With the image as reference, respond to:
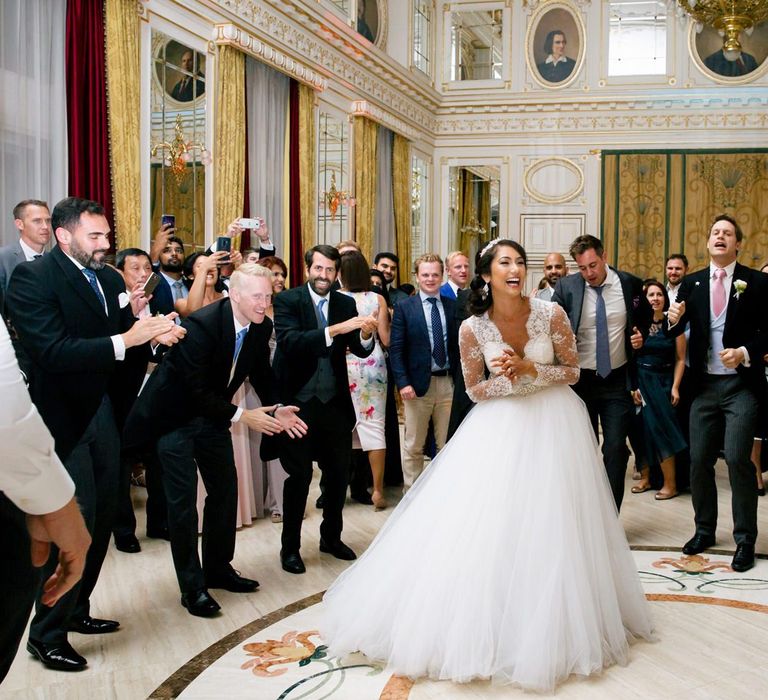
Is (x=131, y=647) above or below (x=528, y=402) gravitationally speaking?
below

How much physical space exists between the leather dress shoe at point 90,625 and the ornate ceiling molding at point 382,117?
806cm

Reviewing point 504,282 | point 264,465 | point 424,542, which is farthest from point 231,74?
point 424,542

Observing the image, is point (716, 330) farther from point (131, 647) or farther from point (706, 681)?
point (131, 647)

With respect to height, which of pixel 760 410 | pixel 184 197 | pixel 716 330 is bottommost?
pixel 760 410

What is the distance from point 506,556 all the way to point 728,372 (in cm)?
199

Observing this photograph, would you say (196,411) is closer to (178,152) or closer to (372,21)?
(178,152)

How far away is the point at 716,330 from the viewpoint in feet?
14.8

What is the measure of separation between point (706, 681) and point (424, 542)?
44.9 inches

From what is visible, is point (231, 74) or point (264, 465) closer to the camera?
point (264, 465)

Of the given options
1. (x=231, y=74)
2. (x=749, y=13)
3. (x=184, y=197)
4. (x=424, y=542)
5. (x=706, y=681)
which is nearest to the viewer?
(x=706, y=681)

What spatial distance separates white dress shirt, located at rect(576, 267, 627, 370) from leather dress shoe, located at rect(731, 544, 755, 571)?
1149 mm

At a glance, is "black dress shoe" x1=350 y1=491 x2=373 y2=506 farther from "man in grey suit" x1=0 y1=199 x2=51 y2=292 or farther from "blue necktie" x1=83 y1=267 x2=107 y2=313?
"blue necktie" x1=83 y1=267 x2=107 y2=313

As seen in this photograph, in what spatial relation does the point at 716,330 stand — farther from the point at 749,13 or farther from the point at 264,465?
the point at 749,13

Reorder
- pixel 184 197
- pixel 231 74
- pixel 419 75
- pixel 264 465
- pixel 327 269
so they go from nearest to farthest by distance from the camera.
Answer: pixel 327 269, pixel 264 465, pixel 184 197, pixel 231 74, pixel 419 75
